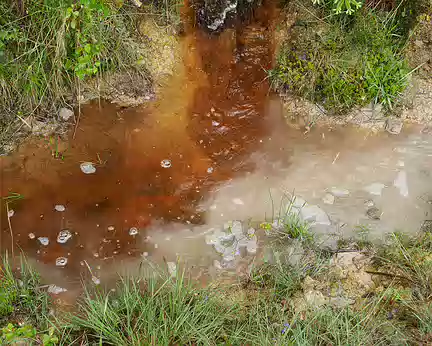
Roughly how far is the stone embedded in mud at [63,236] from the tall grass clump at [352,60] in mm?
2404

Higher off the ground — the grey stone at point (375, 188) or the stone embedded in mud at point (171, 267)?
the grey stone at point (375, 188)

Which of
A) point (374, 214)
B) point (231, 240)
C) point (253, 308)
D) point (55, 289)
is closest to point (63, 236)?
Answer: point (55, 289)

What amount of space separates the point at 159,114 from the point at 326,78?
5.23 ft

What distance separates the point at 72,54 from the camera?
303cm

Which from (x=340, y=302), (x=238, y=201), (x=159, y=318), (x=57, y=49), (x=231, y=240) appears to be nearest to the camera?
(x=159, y=318)

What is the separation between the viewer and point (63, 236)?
10.7 feet

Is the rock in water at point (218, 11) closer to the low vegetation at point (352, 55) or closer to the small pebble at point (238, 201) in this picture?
the low vegetation at point (352, 55)

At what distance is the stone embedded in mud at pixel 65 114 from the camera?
345cm

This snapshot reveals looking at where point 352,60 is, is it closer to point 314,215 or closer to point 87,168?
point 314,215

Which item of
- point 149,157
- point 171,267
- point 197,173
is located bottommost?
point 171,267

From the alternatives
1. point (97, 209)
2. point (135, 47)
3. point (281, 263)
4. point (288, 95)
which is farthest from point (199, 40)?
point (281, 263)

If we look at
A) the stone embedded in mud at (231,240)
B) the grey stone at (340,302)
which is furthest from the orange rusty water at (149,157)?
the grey stone at (340,302)

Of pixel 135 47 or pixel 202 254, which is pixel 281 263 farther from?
pixel 135 47

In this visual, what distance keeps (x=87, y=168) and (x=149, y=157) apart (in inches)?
22.4
